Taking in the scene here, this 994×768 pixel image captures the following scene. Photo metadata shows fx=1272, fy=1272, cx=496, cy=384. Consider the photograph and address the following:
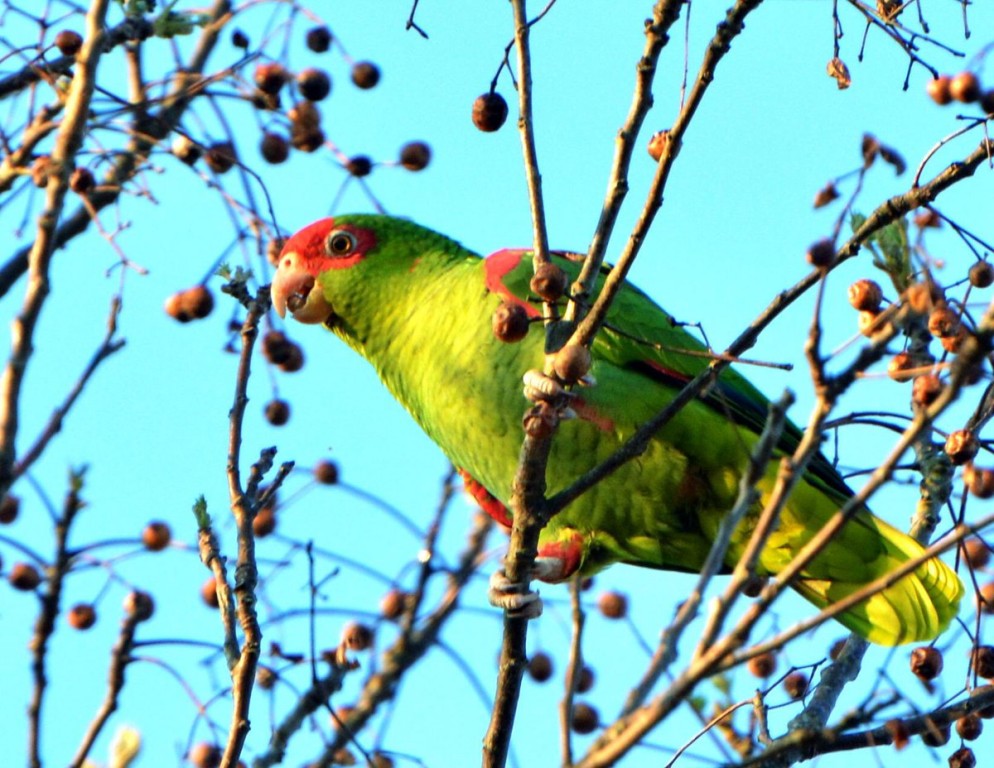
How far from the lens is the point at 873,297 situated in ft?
9.42

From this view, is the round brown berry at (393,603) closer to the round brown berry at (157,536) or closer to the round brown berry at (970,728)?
the round brown berry at (157,536)

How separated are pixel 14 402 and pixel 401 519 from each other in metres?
Result: 1.35

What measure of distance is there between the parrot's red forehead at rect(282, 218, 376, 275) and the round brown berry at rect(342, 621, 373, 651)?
1.81m

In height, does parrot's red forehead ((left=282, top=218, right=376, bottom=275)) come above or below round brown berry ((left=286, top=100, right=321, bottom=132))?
above

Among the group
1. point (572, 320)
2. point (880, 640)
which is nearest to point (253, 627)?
point (572, 320)

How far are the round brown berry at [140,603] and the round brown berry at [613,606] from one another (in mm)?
1449

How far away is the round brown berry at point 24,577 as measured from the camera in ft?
11.6

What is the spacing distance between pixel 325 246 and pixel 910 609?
2.46m

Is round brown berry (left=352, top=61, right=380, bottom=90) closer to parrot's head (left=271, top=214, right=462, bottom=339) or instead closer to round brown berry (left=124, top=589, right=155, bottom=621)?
parrot's head (left=271, top=214, right=462, bottom=339)

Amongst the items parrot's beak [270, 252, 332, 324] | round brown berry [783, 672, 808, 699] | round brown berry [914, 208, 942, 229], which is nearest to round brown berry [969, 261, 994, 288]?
round brown berry [914, 208, 942, 229]

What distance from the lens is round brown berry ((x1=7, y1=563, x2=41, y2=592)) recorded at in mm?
3533

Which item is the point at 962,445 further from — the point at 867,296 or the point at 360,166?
the point at 360,166

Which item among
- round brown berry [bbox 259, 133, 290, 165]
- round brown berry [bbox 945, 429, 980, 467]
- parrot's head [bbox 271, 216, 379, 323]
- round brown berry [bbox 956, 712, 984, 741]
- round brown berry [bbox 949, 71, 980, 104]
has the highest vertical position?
parrot's head [bbox 271, 216, 379, 323]

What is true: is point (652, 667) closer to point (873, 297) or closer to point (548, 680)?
point (873, 297)
